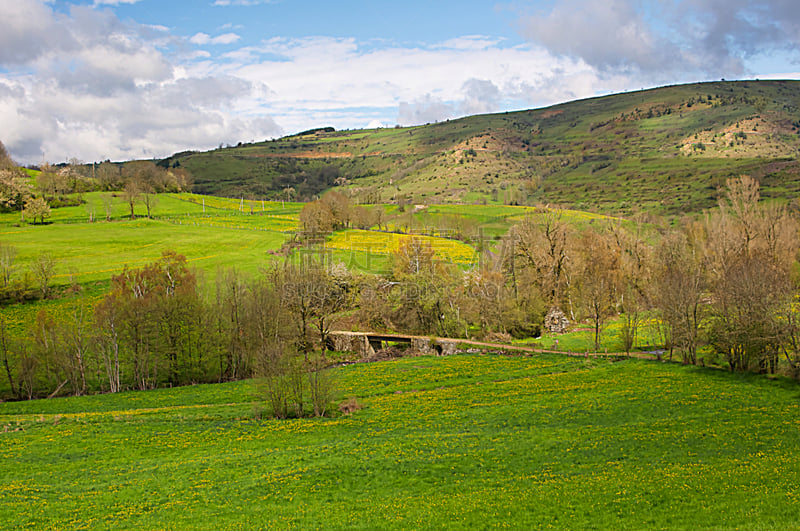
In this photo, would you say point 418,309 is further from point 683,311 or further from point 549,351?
point 683,311

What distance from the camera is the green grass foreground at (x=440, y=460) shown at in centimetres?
1975

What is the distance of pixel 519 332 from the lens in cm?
7169

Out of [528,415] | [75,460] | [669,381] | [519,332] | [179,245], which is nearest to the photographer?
[75,460]

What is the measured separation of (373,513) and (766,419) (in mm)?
26136

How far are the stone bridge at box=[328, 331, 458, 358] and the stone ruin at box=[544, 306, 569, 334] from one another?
17.2 m

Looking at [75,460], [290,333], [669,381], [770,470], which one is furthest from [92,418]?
[669,381]

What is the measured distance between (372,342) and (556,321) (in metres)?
28.1

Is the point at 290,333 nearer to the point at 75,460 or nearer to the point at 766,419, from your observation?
the point at 75,460

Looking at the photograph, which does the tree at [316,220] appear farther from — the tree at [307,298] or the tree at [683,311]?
the tree at [683,311]

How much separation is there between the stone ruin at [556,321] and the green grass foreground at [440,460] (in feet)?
83.4

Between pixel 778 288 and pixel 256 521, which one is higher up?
pixel 778 288

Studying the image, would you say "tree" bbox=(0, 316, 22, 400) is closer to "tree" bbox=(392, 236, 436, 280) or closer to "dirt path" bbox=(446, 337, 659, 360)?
"tree" bbox=(392, 236, 436, 280)

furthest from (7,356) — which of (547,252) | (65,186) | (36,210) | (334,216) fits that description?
(65,186)

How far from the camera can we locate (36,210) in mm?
114000
